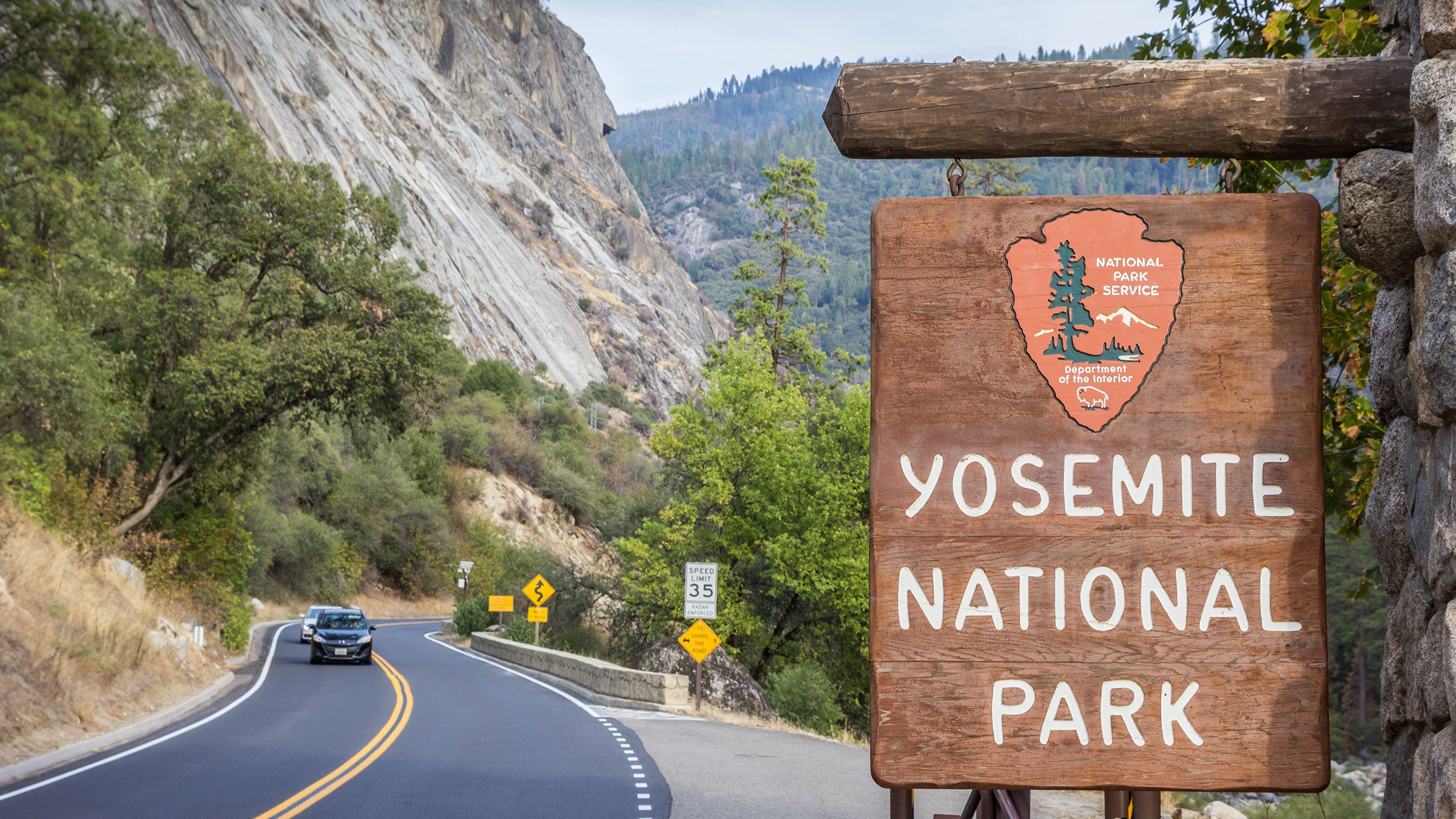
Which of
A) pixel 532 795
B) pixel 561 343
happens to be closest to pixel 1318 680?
pixel 532 795

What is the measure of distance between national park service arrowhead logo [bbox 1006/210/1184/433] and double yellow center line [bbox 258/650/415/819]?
935 centimetres

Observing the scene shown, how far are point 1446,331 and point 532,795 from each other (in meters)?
10.7

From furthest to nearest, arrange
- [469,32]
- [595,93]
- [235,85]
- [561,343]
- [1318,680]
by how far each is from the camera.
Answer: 1. [595,93]
2. [469,32]
3. [561,343]
4. [235,85]
5. [1318,680]

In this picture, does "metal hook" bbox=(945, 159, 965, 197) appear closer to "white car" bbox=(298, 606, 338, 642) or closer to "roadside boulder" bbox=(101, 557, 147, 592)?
"roadside boulder" bbox=(101, 557, 147, 592)

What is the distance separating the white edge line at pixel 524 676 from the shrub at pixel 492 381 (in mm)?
36758

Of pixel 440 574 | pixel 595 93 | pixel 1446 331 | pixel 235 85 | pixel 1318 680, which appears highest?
pixel 595 93

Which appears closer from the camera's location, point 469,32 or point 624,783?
point 624,783

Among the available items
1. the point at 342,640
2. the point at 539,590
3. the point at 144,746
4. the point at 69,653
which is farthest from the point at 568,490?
the point at 144,746

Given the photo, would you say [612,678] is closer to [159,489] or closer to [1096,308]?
[159,489]

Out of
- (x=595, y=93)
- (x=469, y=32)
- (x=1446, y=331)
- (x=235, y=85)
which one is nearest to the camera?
(x=1446, y=331)

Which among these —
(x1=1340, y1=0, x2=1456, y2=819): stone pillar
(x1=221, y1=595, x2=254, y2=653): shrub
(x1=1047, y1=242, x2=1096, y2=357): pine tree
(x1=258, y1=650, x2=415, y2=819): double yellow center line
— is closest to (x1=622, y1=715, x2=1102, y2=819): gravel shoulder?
(x1=258, y1=650, x2=415, y2=819): double yellow center line

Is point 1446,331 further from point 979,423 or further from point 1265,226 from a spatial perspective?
point 979,423

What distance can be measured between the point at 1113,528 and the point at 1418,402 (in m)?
0.86

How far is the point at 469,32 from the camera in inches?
4879
